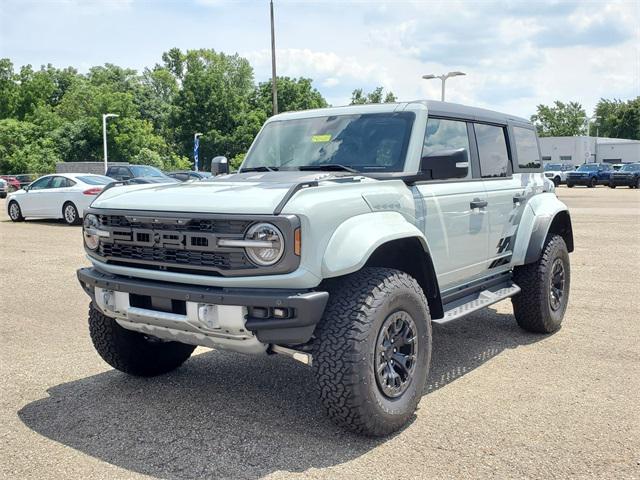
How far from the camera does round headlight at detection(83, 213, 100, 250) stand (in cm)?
421

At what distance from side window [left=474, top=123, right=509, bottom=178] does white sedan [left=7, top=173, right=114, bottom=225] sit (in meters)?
12.9

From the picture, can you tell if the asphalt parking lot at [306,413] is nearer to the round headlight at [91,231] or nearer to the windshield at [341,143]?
the round headlight at [91,231]

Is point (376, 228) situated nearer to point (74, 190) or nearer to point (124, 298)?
point (124, 298)

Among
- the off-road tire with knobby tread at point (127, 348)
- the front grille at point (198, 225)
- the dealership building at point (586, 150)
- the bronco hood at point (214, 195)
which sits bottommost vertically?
the off-road tire with knobby tread at point (127, 348)

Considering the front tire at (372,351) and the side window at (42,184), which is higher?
the side window at (42,184)

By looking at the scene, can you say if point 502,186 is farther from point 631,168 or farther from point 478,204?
point 631,168

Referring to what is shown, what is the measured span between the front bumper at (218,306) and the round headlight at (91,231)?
1.21 ft

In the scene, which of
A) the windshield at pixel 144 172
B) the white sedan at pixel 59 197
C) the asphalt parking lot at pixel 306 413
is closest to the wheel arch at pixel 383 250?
the asphalt parking lot at pixel 306 413

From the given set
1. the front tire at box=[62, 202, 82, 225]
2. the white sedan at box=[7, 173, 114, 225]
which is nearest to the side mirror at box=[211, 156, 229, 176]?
the white sedan at box=[7, 173, 114, 225]

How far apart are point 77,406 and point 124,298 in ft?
3.12

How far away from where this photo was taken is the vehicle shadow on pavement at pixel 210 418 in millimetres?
3516

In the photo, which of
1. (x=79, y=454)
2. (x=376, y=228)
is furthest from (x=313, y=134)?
(x=79, y=454)

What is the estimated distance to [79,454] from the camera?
11.8 ft

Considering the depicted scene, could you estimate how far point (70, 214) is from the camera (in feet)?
56.7
